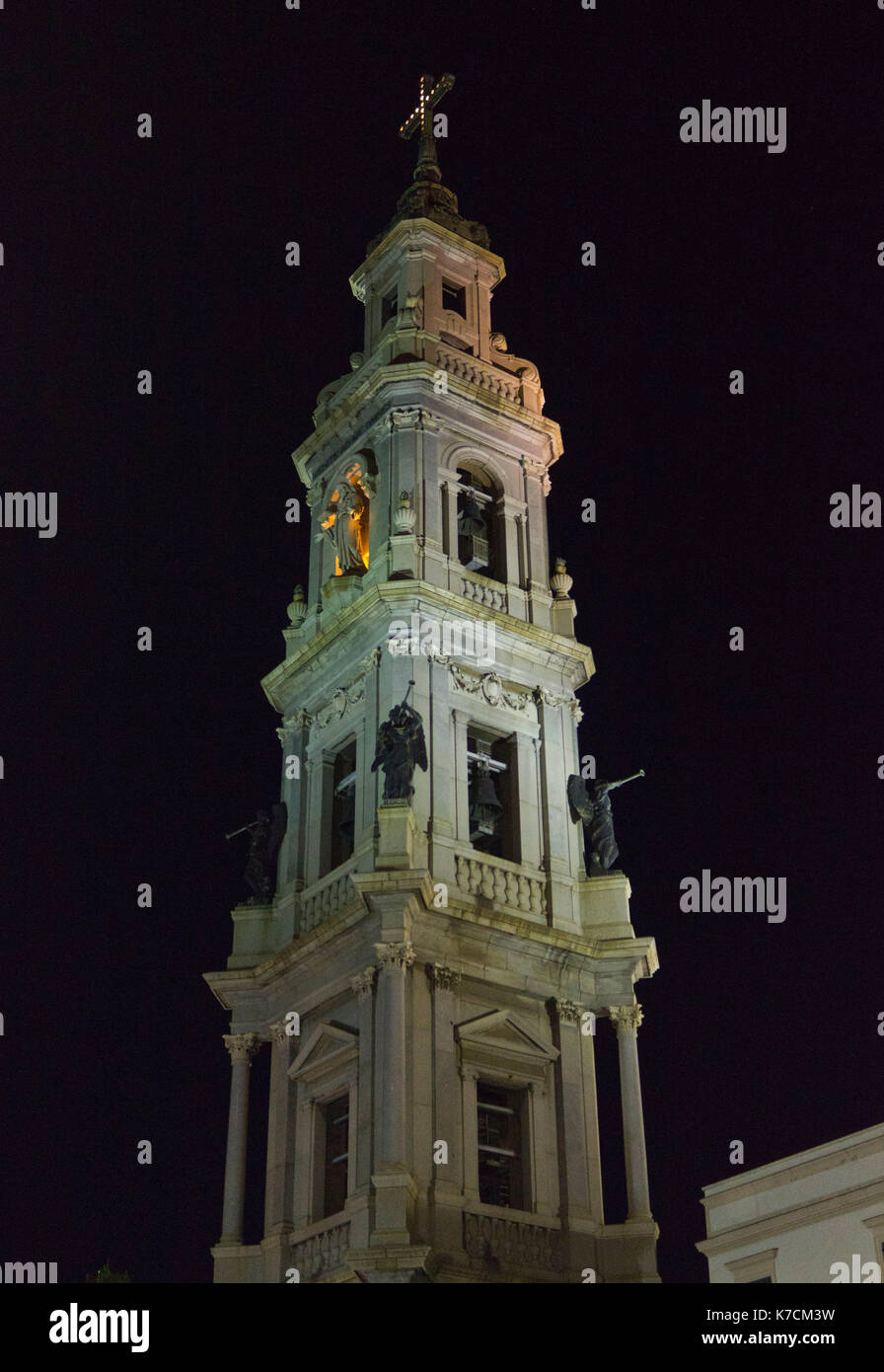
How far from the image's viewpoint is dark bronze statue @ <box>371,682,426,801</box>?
113 feet

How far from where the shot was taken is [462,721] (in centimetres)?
3728

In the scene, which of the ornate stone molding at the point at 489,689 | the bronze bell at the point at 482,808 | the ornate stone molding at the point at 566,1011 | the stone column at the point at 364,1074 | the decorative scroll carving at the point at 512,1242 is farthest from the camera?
the ornate stone molding at the point at 489,689

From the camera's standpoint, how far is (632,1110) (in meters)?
34.8

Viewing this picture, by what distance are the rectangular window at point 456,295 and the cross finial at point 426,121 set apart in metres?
4.47

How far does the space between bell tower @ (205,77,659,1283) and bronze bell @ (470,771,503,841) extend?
0.29 feet

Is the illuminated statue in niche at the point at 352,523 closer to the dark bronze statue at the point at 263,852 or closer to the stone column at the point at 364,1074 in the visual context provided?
the dark bronze statue at the point at 263,852

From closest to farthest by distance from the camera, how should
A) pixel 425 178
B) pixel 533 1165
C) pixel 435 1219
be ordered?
pixel 435 1219
pixel 533 1165
pixel 425 178

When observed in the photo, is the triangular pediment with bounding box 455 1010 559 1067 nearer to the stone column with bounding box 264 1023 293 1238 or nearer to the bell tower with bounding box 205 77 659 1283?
the bell tower with bounding box 205 77 659 1283

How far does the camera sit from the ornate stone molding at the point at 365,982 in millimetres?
32906

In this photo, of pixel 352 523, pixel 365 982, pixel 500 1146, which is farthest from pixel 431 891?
pixel 352 523

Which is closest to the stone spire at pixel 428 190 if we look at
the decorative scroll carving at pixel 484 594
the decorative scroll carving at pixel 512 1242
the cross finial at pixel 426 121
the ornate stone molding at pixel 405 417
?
the cross finial at pixel 426 121
